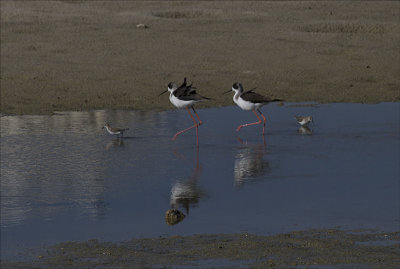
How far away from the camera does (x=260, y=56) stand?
22.6m

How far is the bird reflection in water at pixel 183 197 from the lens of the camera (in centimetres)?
897

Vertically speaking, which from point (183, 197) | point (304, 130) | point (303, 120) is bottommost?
point (183, 197)

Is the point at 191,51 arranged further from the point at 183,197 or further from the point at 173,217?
the point at 173,217

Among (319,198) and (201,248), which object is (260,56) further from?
(201,248)

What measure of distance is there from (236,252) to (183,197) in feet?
8.52

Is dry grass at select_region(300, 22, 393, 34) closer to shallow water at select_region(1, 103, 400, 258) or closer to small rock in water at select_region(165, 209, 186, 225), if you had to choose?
shallow water at select_region(1, 103, 400, 258)

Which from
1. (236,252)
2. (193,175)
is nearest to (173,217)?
(236,252)

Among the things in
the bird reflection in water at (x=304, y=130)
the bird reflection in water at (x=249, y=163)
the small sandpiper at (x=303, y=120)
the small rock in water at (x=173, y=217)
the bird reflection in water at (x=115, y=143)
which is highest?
the small sandpiper at (x=303, y=120)

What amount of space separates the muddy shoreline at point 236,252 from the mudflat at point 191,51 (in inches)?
380

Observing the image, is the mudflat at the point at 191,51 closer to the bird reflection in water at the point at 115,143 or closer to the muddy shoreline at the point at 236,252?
the bird reflection in water at the point at 115,143

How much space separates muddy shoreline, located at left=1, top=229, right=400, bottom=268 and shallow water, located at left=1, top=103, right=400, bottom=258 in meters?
0.31

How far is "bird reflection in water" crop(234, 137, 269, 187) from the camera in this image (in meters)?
11.4

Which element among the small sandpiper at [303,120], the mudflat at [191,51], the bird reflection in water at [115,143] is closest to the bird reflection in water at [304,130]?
the small sandpiper at [303,120]

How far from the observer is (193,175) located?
1152 cm
